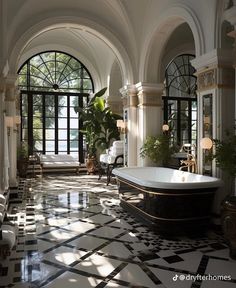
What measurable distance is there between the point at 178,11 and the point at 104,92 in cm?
599

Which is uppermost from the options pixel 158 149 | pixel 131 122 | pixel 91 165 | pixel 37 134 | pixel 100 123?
pixel 100 123

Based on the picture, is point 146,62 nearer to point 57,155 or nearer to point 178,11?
point 178,11

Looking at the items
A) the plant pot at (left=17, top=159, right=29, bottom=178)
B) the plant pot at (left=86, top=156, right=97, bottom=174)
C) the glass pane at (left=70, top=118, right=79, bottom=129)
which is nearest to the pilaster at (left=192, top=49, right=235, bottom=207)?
the plant pot at (left=86, top=156, right=97, bottom=174)

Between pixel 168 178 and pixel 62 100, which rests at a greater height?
pixel 62 100

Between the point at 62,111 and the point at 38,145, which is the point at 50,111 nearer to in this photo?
the point at 62,111

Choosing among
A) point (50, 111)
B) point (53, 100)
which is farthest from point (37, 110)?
point (53, 100)

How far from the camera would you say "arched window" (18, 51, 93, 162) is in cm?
1348

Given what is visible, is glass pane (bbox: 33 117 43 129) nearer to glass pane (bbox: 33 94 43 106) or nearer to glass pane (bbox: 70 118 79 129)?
glass pane (bbox: 33 94 43 106)

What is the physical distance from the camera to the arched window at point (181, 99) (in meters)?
13.3

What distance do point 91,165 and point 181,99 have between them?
475cm

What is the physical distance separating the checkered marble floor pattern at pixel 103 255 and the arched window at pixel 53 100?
735cm

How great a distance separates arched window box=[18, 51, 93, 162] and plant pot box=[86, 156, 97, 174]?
4.79ft

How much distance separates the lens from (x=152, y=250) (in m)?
4.29

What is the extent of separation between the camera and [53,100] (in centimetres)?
1393
